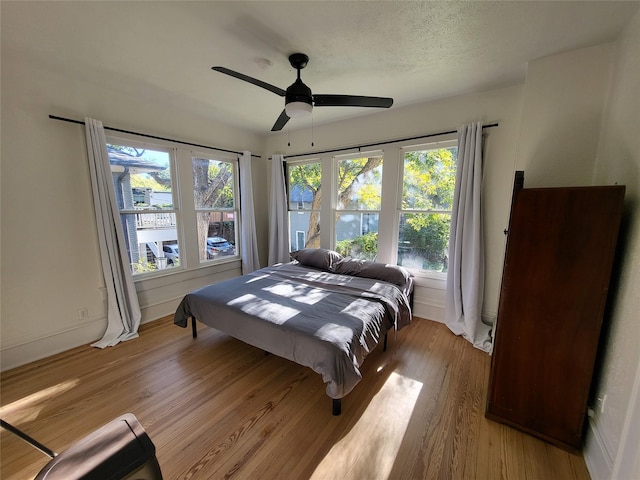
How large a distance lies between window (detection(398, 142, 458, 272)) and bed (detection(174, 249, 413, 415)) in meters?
0.41

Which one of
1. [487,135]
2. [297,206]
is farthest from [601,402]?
[297,206]

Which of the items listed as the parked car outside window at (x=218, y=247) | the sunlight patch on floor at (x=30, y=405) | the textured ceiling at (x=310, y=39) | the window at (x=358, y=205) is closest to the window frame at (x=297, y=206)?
the window at (x=358, y=205)

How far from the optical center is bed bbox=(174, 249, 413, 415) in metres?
1.69

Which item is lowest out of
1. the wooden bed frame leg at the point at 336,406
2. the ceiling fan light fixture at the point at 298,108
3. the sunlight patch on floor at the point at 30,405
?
the sunlight patch on floor at the point at 30,405

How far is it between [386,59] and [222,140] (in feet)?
8.35

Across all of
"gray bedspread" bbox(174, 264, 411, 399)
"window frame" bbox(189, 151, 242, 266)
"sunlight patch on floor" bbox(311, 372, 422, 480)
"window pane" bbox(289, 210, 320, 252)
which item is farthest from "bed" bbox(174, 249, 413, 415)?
"window frame" bbox(189, 151, 242, 266)

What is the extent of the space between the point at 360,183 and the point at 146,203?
2.72 meters

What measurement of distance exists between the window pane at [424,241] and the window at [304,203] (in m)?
1.34

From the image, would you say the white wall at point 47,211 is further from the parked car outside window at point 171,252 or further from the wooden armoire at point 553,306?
the wooden armoire at point 553,306

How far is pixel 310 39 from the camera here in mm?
1781

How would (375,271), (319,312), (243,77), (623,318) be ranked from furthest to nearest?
(375,271) → (319,312) → (243,77) → (623,318)

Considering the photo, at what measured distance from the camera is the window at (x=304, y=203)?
396 centimetres

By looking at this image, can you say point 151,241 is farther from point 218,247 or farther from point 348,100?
point 348,100

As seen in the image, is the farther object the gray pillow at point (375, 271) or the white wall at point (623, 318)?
the gray pillow at point (375, 271)
